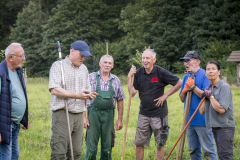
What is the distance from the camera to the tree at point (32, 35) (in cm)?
3888

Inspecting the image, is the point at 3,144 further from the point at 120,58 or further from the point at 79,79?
the point at 120,58

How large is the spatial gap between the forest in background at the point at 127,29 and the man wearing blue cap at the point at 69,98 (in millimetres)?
20793

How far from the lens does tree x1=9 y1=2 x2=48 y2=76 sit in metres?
38.9

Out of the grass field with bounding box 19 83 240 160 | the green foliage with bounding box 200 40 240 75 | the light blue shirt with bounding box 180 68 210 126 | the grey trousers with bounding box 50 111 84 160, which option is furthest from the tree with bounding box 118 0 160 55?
the grey trousers with bounding box 50 111 84 160

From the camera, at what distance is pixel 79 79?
13.8 ft

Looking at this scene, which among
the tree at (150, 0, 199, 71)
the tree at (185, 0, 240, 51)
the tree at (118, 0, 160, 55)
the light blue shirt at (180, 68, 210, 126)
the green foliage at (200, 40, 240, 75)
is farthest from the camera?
the tree at (118, 0, 160, 55)

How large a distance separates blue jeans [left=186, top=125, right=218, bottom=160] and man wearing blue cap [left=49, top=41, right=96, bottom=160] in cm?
196

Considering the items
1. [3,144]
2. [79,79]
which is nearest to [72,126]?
[79,79]

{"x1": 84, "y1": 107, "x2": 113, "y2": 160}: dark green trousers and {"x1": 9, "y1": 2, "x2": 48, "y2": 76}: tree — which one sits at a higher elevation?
{"x1": 9, "y1": 2, "x2": 48, "y2": 76}: tree

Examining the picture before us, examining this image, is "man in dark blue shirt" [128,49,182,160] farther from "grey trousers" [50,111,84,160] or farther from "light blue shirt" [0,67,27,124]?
"light blue shirt" [0,67,27,124]

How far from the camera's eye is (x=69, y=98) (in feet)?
13.2

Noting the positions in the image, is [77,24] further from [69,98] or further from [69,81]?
[69,98]

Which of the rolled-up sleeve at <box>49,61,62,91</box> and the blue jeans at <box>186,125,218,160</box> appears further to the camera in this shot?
the blue jeans at <box>186,125,218,160</box>

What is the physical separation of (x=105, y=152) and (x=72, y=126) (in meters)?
1.10
